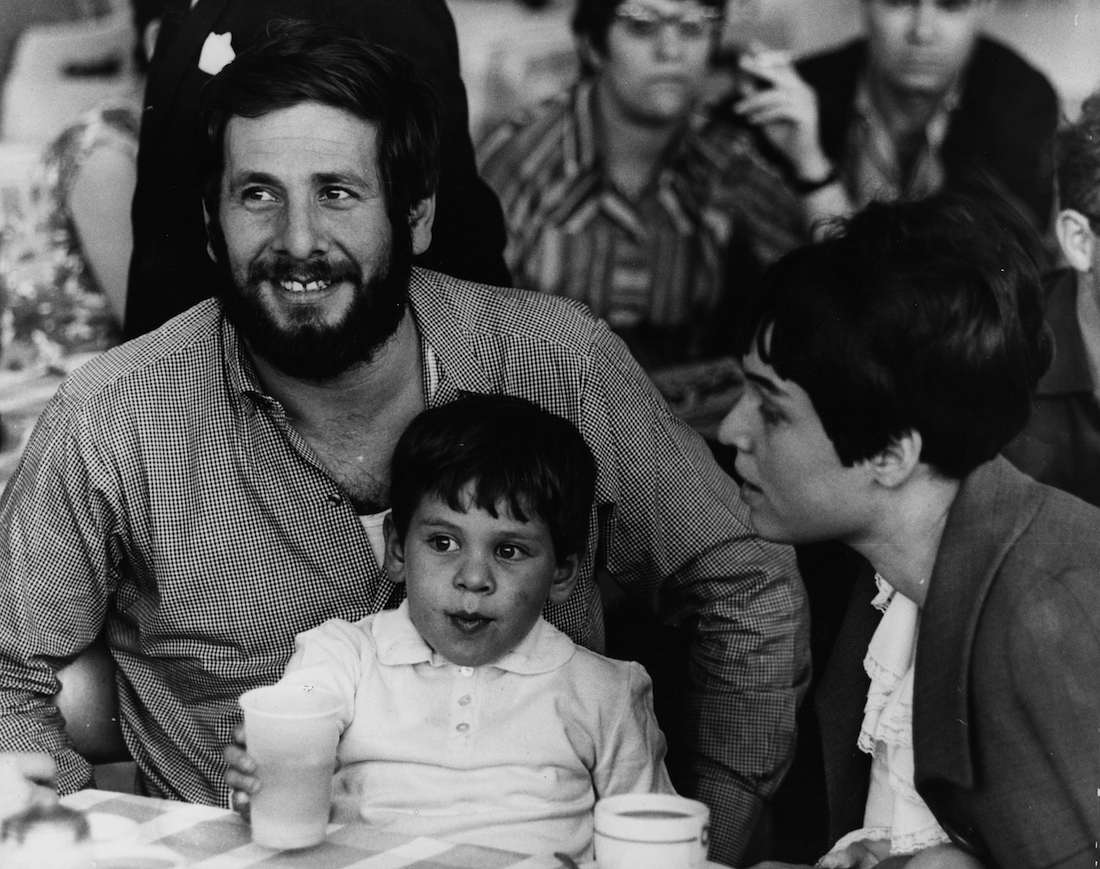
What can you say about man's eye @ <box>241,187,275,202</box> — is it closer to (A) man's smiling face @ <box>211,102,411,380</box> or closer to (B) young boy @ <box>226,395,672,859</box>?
(A) man's smiling face @ <box>211,102,411,380</box>

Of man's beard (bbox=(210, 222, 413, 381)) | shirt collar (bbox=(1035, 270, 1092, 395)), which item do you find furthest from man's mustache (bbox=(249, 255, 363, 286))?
shirt collar (bbox=(1035, 270, 1092, 395))

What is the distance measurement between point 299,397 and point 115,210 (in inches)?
40.9

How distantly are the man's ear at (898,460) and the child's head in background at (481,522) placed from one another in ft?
1.54

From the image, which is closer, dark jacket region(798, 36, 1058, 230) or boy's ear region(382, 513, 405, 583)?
boy's ear region(382, 513, 405, 583)

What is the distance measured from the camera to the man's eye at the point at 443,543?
204 centimetres

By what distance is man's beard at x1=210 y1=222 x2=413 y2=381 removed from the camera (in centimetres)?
220

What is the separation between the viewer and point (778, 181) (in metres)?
3.16

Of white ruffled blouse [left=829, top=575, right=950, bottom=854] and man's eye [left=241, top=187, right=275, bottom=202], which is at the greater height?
man's eye [left=241, top=187, right=275, bottom=202]

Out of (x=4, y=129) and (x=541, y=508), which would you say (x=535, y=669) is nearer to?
(x=541, y=508)

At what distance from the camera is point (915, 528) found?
1.89 meters

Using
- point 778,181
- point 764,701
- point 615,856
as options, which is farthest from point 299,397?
point 778,181

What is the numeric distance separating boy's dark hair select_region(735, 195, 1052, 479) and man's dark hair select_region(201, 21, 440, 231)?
69cm

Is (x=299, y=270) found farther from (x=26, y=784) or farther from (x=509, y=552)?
(x=26, y=784)

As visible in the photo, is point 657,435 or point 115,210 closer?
point 657,435
